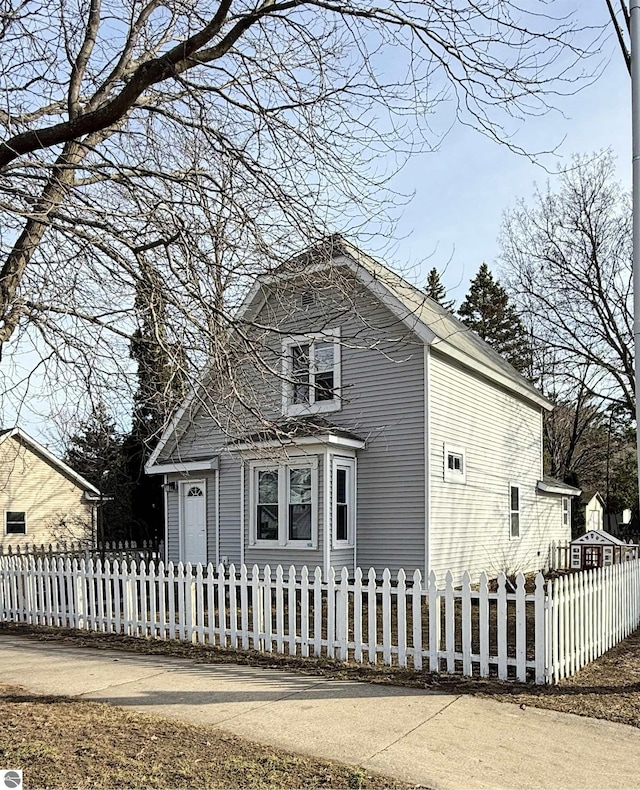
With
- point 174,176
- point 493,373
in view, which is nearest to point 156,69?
point 174,176

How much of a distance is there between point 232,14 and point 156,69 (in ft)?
3.32

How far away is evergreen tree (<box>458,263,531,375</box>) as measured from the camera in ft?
148

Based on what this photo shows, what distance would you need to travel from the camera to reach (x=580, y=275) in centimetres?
3159

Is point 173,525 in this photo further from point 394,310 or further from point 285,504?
point 394,310

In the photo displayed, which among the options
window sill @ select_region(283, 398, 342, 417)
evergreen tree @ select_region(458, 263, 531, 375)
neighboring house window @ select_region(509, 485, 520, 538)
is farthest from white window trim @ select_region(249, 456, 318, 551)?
evergreen tree @ select_region(458, 263, 531, 375)

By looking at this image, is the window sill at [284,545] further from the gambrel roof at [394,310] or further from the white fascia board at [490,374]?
the white fascia board at [490,374]

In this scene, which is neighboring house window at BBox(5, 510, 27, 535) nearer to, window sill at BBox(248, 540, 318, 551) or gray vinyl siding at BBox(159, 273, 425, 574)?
window sill at BBox(248, 540, 318, 551)

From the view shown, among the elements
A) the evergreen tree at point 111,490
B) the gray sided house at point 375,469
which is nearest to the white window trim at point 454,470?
the gray sided house at point 375,469

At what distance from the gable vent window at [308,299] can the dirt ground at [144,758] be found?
3868 millimetres

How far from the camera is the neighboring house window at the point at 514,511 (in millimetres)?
21219

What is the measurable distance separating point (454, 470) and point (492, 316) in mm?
31601

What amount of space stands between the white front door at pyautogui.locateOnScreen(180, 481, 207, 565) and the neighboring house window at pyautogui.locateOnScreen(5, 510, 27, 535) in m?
13.9

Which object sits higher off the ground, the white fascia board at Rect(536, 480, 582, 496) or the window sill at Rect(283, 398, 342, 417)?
the window sill at Rect(283, 398, 342, 417)

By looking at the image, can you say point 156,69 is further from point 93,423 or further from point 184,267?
point 93,423
